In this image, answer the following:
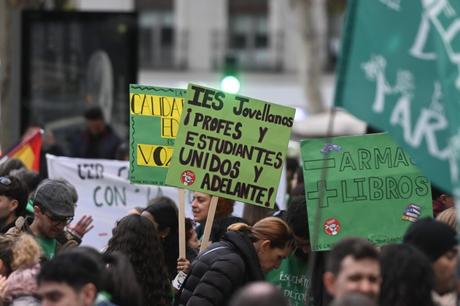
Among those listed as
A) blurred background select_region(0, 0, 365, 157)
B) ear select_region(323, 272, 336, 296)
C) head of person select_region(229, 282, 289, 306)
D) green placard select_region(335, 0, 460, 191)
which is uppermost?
green placard select_region(335, 0, 460, 191)

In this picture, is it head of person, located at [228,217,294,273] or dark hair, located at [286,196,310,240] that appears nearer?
head of person, located at [228,217,294,273]

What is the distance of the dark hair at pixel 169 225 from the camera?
9.45 meters

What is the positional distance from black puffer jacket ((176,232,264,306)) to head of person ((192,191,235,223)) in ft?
5.07

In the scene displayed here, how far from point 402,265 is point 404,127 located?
598 mm

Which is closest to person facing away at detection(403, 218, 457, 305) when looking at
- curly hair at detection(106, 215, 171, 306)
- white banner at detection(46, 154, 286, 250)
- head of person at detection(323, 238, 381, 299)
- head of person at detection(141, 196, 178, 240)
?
head of person at detection(323, 238, 381, 299)

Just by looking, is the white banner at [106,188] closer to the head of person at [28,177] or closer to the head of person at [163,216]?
the head of person at [28,177]

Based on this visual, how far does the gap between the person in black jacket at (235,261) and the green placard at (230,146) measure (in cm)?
67

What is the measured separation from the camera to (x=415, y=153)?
641 centimetres

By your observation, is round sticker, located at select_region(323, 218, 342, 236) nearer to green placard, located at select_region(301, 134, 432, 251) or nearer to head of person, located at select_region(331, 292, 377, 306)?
green placard, located at select_region(301, 134, 432, 251)

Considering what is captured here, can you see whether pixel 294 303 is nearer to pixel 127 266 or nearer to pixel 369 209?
pixel 369 209

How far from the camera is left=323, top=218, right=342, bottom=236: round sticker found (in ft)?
28.6

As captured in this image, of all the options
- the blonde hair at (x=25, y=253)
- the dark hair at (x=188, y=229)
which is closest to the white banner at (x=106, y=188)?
the dark hair at (x=188, y=229)

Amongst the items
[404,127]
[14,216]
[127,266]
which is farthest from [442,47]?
[14,216]

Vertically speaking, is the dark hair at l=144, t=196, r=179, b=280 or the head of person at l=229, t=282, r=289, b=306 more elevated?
the head of person at l=229, t=282, r=289, b=306
